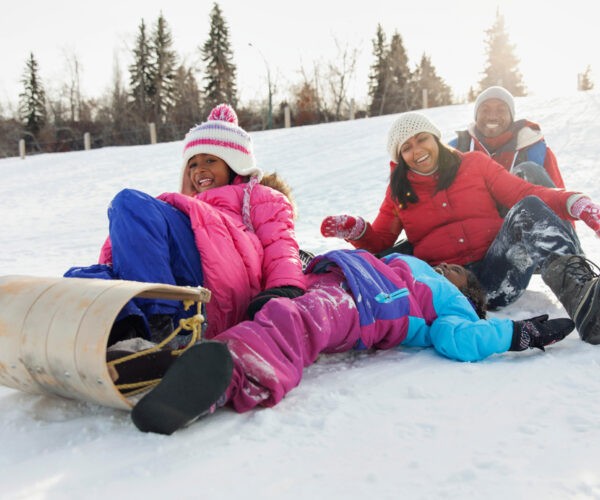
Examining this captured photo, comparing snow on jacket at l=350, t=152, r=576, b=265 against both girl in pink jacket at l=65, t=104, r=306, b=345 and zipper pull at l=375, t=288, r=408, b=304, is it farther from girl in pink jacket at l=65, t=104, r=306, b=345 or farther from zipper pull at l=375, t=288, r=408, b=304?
zipper pull at l=375, t=288, r=408, b=304

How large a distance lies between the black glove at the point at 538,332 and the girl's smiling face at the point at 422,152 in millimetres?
1164

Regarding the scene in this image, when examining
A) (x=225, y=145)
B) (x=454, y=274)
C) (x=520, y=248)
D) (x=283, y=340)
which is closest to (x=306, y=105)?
(x=225, y=145)

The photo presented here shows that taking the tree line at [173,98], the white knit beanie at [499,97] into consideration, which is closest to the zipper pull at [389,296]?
the white knit beanie at [499,97]

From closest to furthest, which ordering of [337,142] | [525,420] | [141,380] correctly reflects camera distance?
[525,420] < [141,380] < [337,142]

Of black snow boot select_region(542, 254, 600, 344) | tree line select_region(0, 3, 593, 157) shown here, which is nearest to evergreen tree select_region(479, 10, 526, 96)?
tree line select_region(0, 3, 593, 157)

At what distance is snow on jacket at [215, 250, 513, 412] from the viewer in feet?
4.88

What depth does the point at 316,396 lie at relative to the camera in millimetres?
1556

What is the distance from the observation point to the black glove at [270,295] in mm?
1784

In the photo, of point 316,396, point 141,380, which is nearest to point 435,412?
point 316,396

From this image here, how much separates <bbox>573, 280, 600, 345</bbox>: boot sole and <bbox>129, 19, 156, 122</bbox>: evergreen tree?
3127 centimetres

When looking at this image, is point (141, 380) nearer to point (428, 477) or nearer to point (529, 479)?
point (428, 477)

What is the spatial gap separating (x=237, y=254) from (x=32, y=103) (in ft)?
111

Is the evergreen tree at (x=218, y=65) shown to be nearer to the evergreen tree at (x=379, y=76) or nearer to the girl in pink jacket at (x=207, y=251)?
the evergreen tree at (x=379, y=76)

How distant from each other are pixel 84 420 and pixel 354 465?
2.22ft
